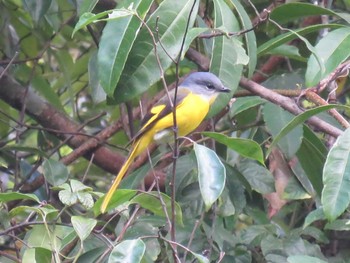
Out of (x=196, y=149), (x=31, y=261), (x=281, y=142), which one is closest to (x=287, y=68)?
(x=281, y=142)

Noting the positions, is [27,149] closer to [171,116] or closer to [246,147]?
[171,116]

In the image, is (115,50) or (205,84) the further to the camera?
(205,84)

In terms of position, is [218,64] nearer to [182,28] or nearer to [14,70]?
[182,28]

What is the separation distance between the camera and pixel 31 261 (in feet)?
6.98

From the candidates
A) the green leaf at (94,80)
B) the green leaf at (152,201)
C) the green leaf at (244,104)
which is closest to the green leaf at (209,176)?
the green leaf at (152,201)

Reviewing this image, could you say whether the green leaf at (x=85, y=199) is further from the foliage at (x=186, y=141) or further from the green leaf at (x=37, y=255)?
the green leaf at (x=37, y=255)

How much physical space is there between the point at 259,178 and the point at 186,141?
1.05 feet

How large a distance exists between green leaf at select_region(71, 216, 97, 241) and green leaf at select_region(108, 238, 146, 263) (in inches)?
5.6

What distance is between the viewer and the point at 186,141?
3086 mm

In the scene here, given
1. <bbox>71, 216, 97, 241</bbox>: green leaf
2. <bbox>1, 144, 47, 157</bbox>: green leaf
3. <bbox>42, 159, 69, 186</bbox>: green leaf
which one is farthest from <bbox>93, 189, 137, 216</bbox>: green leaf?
<bbox>1, 144, 47, 157</bbox>: green leaf

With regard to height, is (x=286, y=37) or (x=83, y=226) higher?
(x=286, y=37)

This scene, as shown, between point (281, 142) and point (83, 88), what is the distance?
56.6 inches

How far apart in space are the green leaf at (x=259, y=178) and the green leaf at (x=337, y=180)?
69 centimetres

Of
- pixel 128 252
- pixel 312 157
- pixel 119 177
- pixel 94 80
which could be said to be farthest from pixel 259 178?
pixel 128 252
